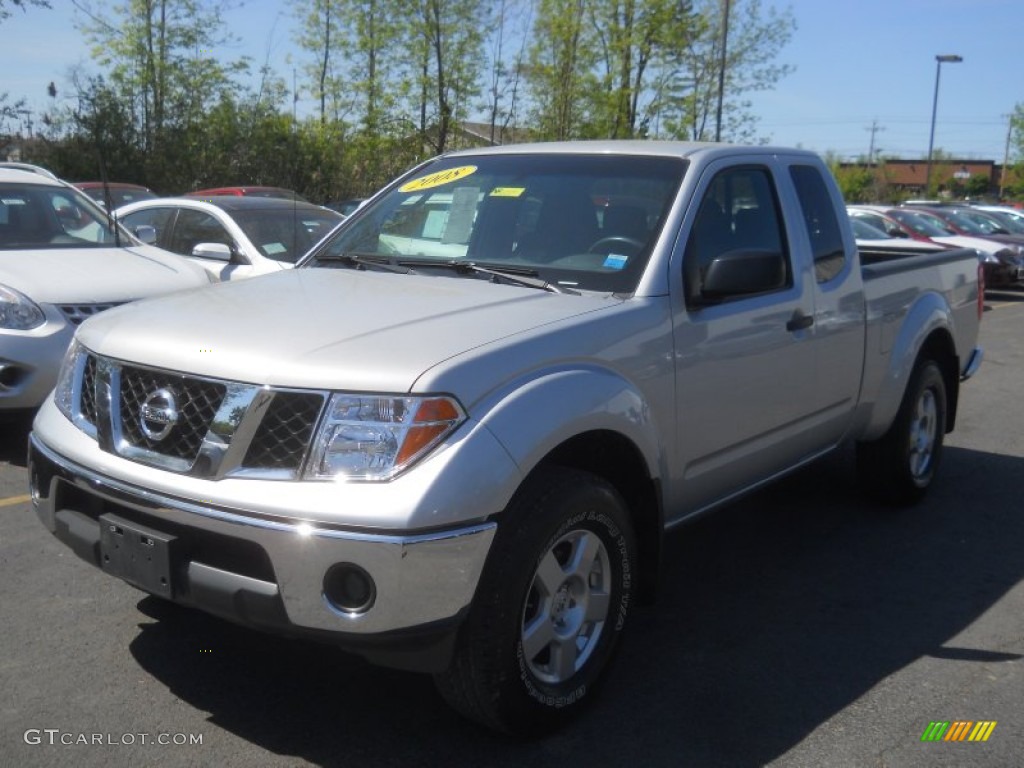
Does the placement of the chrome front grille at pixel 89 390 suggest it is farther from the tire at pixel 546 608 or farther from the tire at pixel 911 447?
the tire at pixel 911 447

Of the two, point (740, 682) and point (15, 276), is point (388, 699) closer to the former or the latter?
point (740, 682)

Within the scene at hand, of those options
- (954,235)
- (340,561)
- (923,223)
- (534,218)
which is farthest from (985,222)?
(340,561)

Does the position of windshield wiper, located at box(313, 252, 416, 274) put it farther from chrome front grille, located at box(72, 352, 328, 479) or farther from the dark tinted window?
the dark tinted window

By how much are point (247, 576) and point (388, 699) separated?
0.90 meters

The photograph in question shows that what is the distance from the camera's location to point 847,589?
15.8 ft

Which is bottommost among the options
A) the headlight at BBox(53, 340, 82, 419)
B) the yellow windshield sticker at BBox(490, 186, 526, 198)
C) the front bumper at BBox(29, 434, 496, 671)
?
the front bumper at BBox(29, 434, 496, 671)

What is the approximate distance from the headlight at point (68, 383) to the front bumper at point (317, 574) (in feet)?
2.38

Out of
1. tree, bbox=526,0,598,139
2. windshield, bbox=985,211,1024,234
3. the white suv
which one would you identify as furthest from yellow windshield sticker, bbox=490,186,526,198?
windshield, bbox=985,211,1024,234

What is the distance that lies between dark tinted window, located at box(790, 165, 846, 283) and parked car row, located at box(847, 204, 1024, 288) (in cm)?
1381

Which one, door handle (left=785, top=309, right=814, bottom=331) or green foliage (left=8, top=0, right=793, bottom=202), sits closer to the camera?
door handle (left=785, top=309, right=814, bottom=331)

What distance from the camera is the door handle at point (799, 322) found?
4531mm

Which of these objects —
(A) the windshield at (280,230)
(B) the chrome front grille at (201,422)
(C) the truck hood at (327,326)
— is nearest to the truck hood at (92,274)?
(A) the windshield at (280,230)

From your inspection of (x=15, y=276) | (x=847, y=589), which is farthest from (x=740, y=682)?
(x=15, y=276)

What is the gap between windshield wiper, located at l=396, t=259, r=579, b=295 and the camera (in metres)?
3.90
